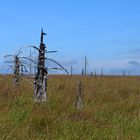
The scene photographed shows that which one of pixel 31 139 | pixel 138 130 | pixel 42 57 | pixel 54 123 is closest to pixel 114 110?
pixel 42 57

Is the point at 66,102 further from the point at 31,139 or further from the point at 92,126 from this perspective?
the point at 31,139

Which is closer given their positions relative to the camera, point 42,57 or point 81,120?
point 81,120

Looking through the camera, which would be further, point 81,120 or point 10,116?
point 81,120

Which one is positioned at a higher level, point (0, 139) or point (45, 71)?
point (45, 71)

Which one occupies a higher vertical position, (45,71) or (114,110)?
(45,71)

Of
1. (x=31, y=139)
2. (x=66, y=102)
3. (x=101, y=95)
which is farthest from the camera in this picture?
(x=101, y=95)

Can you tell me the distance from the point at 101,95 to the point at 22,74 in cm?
410

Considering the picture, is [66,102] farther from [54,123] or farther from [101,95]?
[101,95]

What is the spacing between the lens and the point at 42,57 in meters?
13.5

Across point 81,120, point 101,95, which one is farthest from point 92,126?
point 101,95

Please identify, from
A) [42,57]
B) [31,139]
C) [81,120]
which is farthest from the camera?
[42,57]

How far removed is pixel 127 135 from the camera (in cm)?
861

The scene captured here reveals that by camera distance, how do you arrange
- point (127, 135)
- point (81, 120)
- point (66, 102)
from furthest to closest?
point (66, 102)
point (81, 120)
point (127, 135)

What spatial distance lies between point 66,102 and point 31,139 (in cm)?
486
